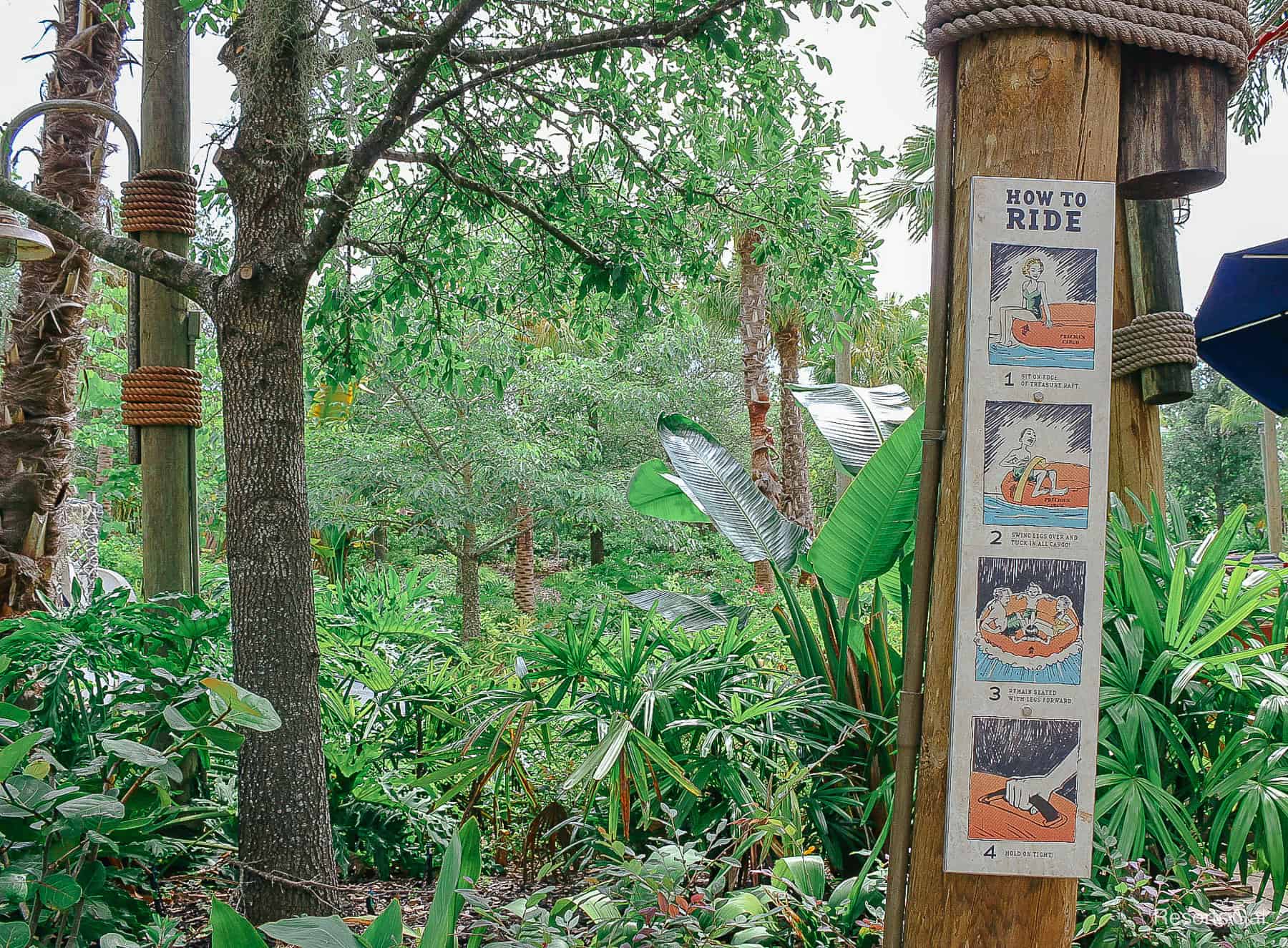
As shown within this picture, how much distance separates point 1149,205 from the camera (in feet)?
11.8

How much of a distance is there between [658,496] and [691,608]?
588 mm

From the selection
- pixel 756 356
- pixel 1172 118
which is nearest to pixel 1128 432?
pixel 1172 118

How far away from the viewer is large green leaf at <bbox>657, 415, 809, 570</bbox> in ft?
11.3

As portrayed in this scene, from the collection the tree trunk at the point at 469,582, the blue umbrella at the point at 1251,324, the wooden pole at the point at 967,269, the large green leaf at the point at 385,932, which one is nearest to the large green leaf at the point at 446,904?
the large green leaf at the point at 385,932

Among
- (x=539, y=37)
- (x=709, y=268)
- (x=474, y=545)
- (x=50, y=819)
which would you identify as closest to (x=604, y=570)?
(x=474, y=545)

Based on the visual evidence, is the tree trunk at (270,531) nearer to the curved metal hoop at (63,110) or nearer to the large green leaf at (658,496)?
the curved metal hoop at (63,110)

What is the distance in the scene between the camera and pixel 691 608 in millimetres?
3471

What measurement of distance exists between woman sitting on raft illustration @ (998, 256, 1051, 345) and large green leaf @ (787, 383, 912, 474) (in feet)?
6.05

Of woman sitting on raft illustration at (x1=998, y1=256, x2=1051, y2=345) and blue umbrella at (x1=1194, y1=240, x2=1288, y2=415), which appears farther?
blue umbrella at (x1=1194, y1=240, x2=1288, y2=415)

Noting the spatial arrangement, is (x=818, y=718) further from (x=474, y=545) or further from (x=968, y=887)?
(x=474, y=545)

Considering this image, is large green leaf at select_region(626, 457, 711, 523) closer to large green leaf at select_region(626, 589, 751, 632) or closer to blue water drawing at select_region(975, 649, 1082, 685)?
large green leaf at select_region(626, 589, 751, 632)

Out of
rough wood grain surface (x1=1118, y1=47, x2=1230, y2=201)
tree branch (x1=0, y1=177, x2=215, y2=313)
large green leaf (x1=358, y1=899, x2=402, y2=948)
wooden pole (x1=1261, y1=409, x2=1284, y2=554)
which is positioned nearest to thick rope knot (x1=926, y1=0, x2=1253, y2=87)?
rough wood grain surface (x1=1118, y1=47, x2=1230, y2=201)

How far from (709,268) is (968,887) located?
3066 millimetres

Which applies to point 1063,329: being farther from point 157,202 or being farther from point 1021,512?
point 157,202
